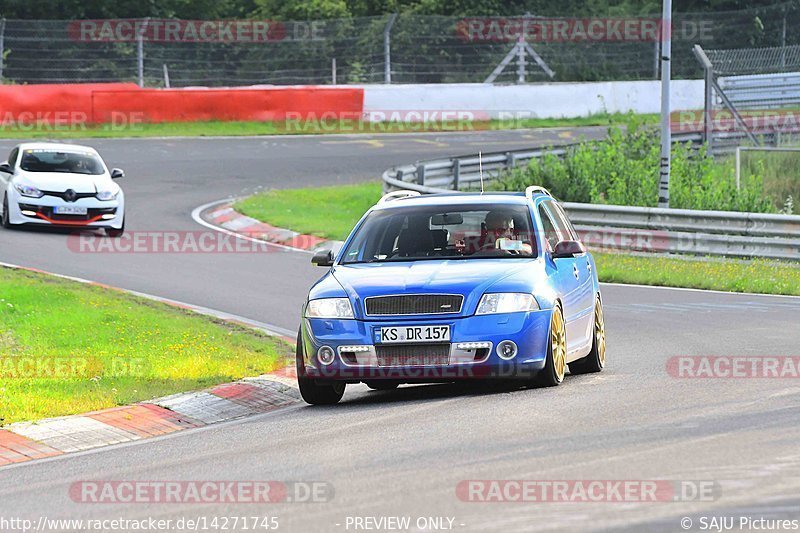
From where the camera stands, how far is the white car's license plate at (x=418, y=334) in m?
10.5

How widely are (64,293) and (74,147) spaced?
925cm

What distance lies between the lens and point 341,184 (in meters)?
33.2

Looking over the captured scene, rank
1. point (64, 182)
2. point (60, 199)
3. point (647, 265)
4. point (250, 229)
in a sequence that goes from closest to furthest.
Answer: point (647, 265) → point (60, 199) → point (64, 182) → point (250, 229)

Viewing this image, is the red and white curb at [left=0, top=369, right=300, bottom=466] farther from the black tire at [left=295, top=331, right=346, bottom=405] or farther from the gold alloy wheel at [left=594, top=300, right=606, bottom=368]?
the gold alloy wheel at [left=594, top=300, right=606, bottom=368]

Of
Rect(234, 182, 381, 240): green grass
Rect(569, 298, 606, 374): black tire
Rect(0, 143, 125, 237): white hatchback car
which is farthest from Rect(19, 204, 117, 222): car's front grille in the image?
Rect(569, 298, 606, 374): black tire

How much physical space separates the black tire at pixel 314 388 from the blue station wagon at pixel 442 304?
1 centimetres

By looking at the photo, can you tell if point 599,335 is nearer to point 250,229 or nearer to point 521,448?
point 521,448

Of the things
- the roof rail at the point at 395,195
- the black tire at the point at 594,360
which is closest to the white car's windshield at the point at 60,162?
the roof rail at the point at 395,195

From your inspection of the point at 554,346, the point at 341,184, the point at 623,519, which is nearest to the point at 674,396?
the point at 554,346

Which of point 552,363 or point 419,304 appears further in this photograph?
point 552,363

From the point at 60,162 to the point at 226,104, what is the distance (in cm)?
1672

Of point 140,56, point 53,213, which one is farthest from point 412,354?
point 140,56

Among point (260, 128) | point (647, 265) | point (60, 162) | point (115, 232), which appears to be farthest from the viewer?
point (260, 128)

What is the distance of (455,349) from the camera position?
10500mm
